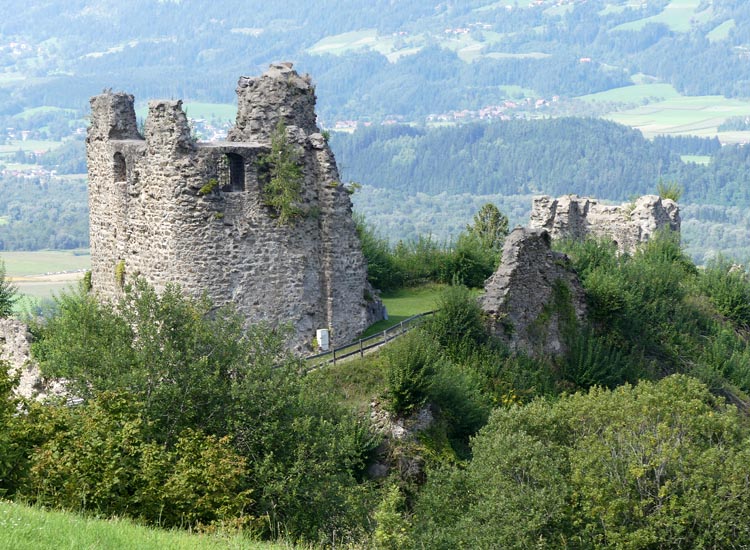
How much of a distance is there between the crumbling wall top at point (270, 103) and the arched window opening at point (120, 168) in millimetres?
3067

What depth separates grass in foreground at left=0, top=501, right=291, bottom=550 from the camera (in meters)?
18.5

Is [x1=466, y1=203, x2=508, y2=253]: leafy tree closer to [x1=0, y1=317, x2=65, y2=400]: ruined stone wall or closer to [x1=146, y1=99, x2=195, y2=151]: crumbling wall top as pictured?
[x1=0, y1=317, x2=65, y2=400]: ruined stone wall

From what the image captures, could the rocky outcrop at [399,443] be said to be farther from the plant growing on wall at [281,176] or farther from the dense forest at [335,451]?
the plant growing on wall at [281,176]

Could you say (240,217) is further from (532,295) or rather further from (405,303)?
(405,303)

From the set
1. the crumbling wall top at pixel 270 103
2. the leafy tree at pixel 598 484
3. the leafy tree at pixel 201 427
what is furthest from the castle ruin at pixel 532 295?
the leafy tree at pixel 201 427

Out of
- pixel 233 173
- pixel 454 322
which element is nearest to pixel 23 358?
pixel 233 173

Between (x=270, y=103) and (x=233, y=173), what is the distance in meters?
2.19

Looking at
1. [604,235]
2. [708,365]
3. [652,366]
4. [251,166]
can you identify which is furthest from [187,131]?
[604,235]

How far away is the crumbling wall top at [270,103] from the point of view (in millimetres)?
32594

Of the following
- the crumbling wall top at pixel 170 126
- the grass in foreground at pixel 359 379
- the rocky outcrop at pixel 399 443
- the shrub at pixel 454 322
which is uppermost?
the crumbling wall top at pixel 170 126

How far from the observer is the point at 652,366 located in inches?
1559

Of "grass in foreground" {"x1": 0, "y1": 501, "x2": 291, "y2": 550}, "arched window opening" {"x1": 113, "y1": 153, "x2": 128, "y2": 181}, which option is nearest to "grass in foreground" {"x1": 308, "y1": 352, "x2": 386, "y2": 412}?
"arched window opening" {"x1": 113, "y1": 153, "x2": 128, "y2": 181}

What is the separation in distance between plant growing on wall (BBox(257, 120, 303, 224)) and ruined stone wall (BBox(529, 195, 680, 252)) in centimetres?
2476

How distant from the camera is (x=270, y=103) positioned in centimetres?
3275
